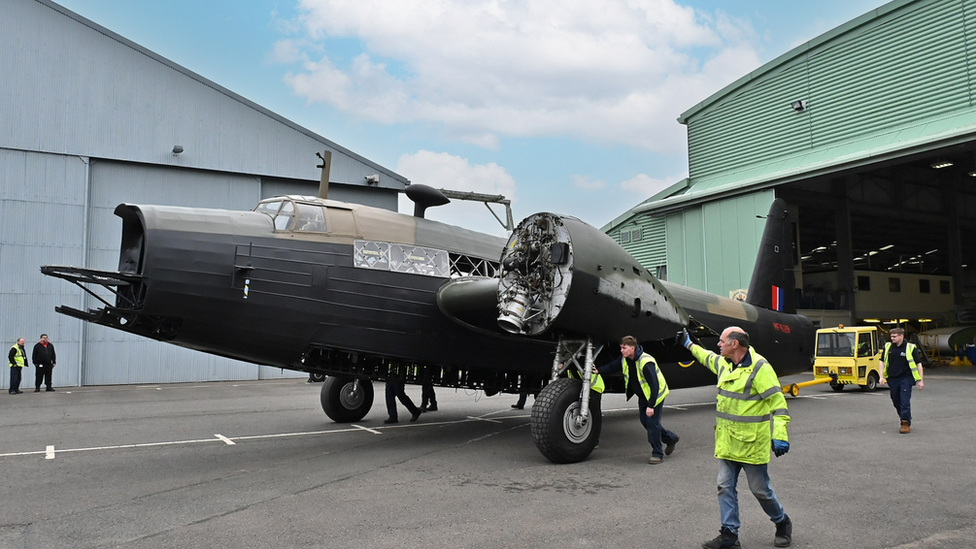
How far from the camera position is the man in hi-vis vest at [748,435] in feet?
16.0

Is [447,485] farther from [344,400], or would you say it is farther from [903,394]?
[903,394]

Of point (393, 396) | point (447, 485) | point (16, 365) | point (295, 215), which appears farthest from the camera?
point (16, 365)

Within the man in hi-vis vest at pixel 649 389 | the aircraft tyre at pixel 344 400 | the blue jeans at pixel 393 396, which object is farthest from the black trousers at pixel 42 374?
the man in hi-vis vest at pixel 649 389

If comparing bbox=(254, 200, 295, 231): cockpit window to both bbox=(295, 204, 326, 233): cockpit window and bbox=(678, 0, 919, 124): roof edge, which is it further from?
bbox=(678, 0, 919, 124): roof edge

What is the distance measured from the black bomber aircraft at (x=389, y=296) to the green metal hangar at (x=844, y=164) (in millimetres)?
15880

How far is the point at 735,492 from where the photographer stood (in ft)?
16.2

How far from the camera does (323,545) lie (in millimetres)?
5105

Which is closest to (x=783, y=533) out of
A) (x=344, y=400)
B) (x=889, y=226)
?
(x=344, y=400)

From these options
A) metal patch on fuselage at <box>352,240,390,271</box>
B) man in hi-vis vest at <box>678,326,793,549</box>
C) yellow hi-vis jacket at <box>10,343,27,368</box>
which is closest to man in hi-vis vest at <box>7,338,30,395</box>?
yellow hi-vis jacket at <box>10,343,27,368</box>

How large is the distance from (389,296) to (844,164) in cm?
1888

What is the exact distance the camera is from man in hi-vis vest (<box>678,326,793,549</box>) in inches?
192

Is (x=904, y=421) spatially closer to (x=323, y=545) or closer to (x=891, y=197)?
(x=323, y=545)

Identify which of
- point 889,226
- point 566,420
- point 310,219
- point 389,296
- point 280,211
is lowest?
point 566,420

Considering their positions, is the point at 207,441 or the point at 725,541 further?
the point at 207,441
